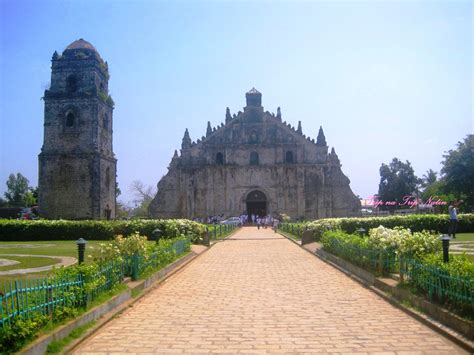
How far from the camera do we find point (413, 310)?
8578 millimetres

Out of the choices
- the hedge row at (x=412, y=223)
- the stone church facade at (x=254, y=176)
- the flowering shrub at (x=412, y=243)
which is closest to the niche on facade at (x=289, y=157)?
the stone church facade at (x=254, y=176)

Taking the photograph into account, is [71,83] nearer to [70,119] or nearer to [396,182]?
[70,119]

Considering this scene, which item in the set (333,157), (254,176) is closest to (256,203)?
(254,176)

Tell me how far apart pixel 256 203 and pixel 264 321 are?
48669 mm

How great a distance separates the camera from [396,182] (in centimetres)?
8519

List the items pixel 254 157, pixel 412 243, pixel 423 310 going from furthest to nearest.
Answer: pixel 254 157, pixel 412 243, pixel 423 310

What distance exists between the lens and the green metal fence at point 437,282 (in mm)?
7077

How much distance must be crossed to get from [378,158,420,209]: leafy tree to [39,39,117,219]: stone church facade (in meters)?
52.6

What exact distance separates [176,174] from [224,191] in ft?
19.4

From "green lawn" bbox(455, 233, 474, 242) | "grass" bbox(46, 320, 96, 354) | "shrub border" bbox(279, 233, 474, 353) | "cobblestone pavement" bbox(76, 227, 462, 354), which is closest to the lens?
"grass" bbox(46, 320, 96, 354)

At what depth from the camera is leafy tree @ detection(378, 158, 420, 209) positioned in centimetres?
8438

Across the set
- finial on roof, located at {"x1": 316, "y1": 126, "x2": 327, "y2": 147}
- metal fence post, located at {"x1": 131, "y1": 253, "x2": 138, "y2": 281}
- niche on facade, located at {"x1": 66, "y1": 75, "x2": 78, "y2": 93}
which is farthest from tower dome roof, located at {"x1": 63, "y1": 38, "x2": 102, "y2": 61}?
metal fence post, located at {"x1": 131, "y1": 253, "x2": 138, "y2": 281}

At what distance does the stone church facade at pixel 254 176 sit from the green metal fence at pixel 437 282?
150 feet

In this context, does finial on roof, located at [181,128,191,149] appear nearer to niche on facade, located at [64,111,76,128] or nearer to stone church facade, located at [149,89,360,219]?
stone church facade, located at [149,89,360,219]
